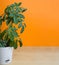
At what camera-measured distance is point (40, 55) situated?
282 cm

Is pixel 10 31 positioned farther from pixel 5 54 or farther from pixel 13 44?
pixel 5 54

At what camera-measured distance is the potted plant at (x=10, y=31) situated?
7.59ft

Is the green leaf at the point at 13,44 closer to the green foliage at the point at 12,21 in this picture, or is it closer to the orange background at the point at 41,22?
the green foliage at the point at 12,21

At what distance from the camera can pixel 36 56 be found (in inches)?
109

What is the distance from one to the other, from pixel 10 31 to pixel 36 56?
0.70 m

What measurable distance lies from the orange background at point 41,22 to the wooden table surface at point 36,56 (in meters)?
0.12

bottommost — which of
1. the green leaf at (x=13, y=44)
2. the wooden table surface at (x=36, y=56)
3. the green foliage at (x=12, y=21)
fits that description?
the wooden table surface at (x=36, y=56)

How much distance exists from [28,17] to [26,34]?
0.98 ft

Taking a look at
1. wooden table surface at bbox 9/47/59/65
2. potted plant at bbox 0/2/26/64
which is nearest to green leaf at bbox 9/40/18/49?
potted plant at bbox 0/2/26/64

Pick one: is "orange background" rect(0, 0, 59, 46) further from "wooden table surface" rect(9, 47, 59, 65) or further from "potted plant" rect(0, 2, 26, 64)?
"potted plant" rect(0, 2, 26, 64)

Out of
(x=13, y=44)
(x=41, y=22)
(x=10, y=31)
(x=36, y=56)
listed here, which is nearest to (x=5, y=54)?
(x=13, y=44)

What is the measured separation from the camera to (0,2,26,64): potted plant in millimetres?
2312

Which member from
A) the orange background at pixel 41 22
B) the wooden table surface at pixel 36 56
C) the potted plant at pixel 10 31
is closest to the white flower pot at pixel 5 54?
the potted plant at pixel 10 31

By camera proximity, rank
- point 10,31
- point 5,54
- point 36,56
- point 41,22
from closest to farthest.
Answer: point 10,31, point 5,54, point 36,56, point 41,22
